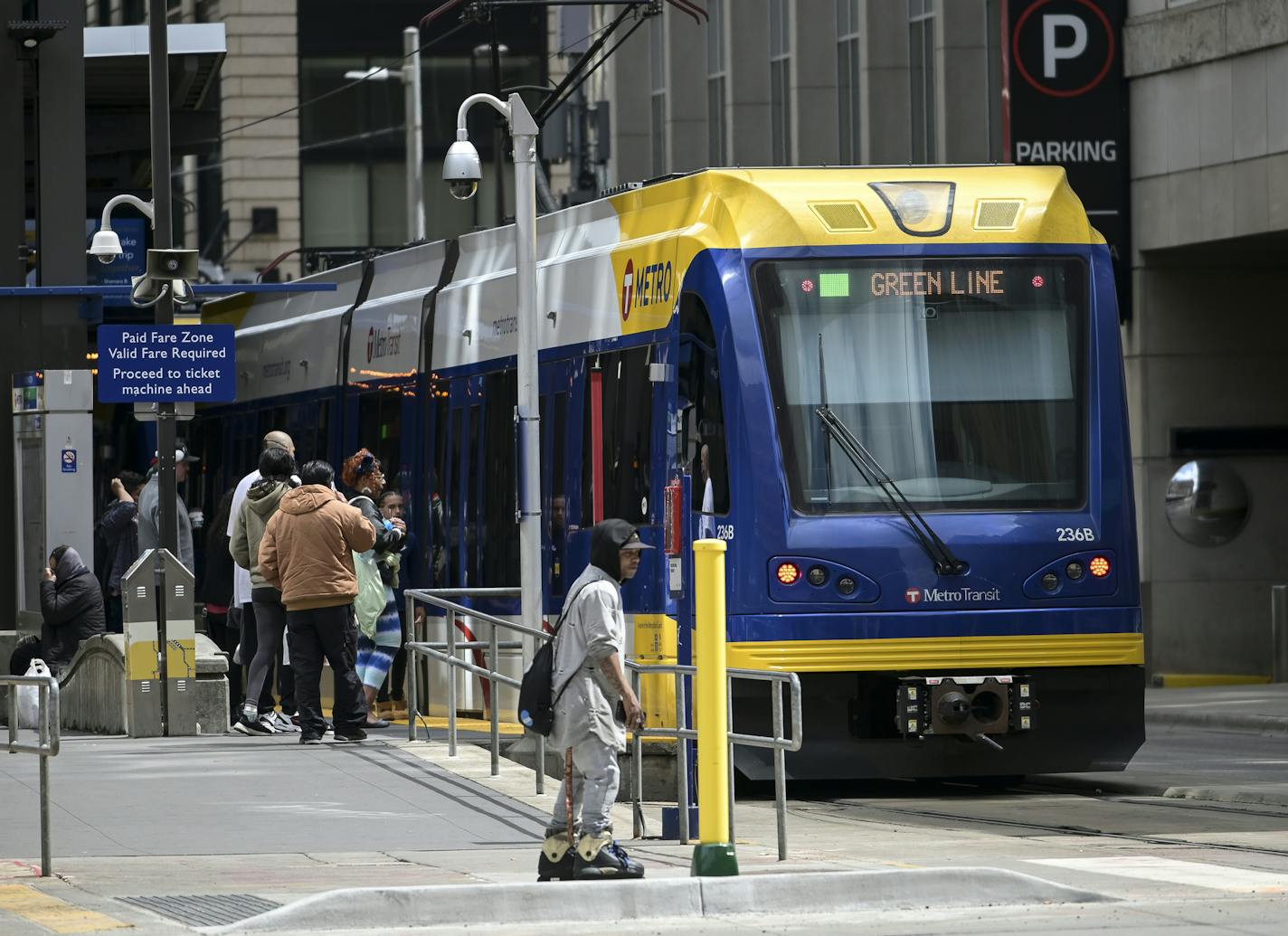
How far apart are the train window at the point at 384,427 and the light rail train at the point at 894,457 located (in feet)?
17.1

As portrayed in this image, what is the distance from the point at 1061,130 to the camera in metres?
28.7

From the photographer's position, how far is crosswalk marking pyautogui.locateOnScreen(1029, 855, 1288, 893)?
10.6 m

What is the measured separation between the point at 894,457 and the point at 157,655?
16.9 feet

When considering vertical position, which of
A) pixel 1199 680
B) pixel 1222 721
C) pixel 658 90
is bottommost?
pixel 1199 680

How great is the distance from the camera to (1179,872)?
1113 centimetres

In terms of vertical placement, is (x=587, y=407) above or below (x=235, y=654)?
above

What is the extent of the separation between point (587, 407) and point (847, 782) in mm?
2859

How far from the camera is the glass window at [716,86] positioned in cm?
4231

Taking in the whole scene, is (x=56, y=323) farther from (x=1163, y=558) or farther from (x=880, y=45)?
(x=880, y=45)

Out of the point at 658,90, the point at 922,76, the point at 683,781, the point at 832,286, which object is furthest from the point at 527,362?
the point at 658,90

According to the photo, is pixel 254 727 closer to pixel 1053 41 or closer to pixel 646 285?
pixel 646 285

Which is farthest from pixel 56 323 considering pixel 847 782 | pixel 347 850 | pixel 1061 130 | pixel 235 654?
pixel 1061 130

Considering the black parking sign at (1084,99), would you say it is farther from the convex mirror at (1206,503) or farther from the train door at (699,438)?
the train door at (699,438)

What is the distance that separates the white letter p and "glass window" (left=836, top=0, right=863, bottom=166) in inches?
346
